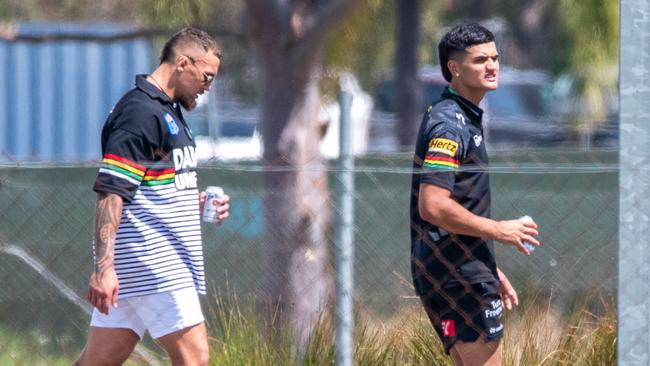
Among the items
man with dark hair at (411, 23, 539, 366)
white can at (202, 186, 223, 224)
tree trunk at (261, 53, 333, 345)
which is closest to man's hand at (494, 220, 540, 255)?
man with dark hair at (411, 23, 539, 366)

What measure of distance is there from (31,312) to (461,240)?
6.83 ft

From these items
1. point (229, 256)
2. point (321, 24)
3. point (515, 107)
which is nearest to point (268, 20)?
point (321, 24)

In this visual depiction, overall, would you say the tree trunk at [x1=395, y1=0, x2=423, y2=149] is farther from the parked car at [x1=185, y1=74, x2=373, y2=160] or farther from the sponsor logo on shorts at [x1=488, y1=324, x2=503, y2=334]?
the sponsor logo on shorts at [x1=488, y1=324, x2=503, y2=334]

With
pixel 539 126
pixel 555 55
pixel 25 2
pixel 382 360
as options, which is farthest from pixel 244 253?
pixel 539 126

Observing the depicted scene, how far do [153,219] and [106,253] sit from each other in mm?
213

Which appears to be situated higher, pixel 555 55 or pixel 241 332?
pixel 555 55

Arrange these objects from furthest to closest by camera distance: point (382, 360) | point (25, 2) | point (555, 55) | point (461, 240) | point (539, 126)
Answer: point (539, 126) < point (555, 55) < point (25, 2) < point (382, 360) < point (461, 240)

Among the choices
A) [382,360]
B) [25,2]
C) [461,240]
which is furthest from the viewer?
[25,2]

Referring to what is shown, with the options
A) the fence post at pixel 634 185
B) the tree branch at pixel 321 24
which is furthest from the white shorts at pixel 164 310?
the tree branch at pixel 321 24

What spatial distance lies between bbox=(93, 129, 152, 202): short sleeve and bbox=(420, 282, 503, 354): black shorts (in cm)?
104

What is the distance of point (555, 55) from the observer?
458 inches

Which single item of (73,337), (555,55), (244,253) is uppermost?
(555,55)

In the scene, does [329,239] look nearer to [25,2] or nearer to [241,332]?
[241,332]

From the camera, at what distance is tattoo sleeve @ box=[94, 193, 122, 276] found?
3928 mm
